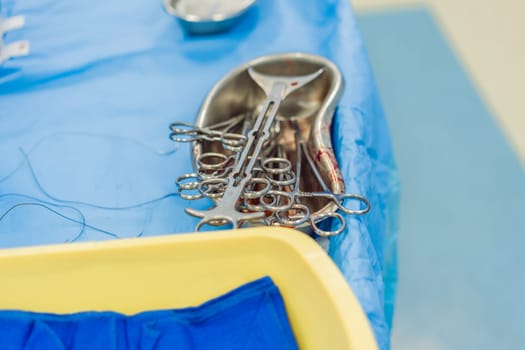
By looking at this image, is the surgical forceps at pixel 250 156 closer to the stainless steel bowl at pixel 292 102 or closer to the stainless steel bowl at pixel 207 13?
the stainless steel bowl at pixel 292 102

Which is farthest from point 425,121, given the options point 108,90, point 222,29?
point 108,90

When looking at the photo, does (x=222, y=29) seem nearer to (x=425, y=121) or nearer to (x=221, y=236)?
(x=221, y=236)

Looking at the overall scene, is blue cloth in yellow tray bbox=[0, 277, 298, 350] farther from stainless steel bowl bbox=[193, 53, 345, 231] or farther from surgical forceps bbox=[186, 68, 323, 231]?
stainless steel bowl bbox=[193, 53, 345, 231]

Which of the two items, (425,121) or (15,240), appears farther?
(425,121)

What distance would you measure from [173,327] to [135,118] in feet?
1.59

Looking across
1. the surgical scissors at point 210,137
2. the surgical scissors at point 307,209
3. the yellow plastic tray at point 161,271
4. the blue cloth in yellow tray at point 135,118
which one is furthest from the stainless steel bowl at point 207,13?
the yellow plastic tray at point 161,271

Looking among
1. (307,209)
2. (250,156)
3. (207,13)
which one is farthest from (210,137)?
(207,13)

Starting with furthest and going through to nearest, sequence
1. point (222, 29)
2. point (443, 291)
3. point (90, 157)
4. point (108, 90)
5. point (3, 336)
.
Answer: point (443, 291)
point (222, 29)
point (108, 90)
point (90, 157)
point (3, 336)

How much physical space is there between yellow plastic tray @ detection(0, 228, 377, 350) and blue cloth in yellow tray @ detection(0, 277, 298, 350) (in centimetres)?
1

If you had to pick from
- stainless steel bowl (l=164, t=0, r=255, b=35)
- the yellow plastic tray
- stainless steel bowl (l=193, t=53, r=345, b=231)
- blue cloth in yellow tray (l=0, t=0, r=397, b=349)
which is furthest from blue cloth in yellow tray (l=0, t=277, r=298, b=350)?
stainless steel bowl (l=164, t=0, r=255, b=35)

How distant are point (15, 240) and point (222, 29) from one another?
2.04 feet

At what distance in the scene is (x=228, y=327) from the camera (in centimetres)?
57

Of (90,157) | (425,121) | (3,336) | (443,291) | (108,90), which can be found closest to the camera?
(3,336)

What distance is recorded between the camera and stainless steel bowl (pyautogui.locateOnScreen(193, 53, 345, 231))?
822mm
